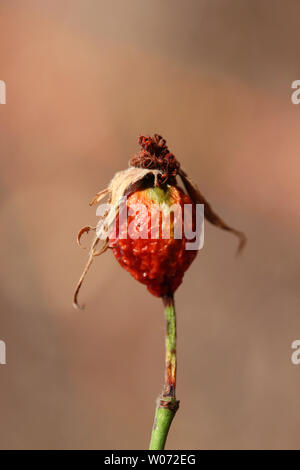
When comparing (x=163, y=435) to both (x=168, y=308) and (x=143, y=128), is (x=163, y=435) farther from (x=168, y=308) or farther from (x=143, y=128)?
(x=143, y=128)

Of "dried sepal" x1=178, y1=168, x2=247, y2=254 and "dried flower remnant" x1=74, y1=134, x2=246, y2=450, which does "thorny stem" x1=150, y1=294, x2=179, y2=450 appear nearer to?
"dried flower remnant" x1=74, y1=134, x2=246, y2=450

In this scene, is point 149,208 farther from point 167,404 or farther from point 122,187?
point 167,404

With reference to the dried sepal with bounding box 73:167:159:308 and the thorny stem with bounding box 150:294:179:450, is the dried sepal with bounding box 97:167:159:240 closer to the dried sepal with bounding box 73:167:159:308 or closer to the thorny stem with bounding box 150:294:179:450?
the dried sepal with bounding box 73:167:159:308

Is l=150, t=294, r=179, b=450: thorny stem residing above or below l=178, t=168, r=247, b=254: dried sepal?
below

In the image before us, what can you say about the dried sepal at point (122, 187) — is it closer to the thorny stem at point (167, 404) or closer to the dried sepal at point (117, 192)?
the dried sepal at point (117, 192)

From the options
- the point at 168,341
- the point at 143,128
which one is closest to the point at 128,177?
the point at 168,341

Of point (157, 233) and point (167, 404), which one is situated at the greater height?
point (157, 233)

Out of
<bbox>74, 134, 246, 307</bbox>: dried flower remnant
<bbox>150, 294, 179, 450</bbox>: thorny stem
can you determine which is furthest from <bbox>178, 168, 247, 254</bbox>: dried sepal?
<bbox>150, 294, 179, 450</bbox>: thorny stem

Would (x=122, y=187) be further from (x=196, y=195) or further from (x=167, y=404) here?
(x=167, y=404)

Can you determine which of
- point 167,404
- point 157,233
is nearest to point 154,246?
point 157,233
